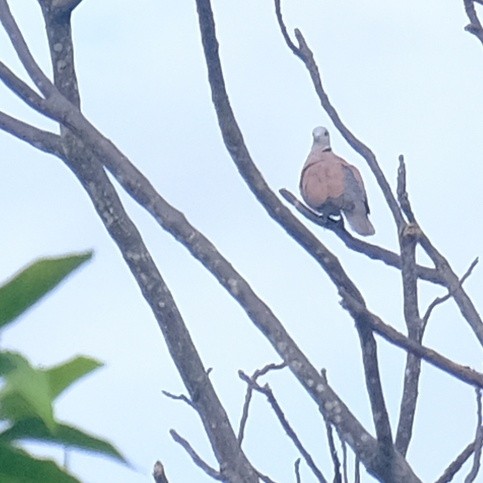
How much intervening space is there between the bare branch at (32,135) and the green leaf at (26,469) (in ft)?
5.04

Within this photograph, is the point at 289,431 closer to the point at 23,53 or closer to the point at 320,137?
the point at 23,53

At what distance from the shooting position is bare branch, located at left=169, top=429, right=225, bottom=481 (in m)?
2.62

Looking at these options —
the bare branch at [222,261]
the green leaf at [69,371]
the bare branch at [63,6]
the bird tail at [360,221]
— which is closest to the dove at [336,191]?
the bird tail at [360,221]

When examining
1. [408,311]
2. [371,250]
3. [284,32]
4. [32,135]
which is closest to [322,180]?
[371,250]

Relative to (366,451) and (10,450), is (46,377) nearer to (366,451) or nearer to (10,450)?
(10,450)

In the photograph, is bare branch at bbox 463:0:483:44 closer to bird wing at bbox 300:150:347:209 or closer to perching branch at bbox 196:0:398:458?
perching branch at bbox 196:0:398:458

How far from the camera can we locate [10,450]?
1.12 metres

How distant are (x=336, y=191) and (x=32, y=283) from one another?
19.5 feet

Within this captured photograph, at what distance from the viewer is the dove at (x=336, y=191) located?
22.9ft

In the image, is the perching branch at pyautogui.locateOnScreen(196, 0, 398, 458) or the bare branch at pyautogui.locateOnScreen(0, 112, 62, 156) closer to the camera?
the perching branch at pyautogui.locateOnScreen(196, 0, 398, 458)

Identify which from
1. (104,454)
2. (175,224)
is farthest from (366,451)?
(104,454)

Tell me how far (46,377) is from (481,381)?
1.14 m

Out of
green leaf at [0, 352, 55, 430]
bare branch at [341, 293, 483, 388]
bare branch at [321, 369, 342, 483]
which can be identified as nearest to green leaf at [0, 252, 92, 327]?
green leaf at [0, 352, 55, 430]

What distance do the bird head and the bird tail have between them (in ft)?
5.98
